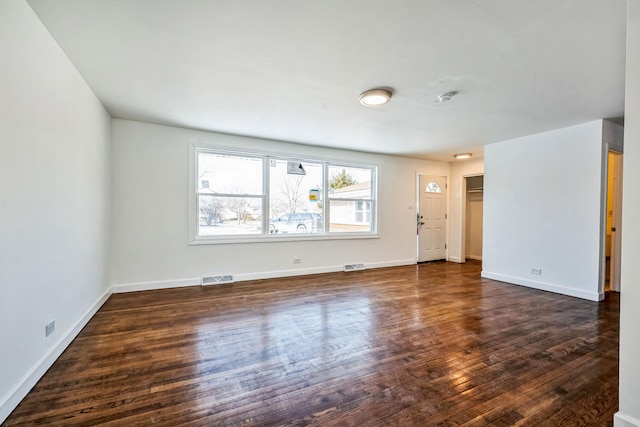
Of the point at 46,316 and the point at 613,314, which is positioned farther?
the point at 613,314

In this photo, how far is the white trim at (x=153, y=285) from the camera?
407 cm

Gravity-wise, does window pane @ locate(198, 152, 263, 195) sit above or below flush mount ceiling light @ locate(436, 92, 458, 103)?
below

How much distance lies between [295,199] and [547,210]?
4056mm

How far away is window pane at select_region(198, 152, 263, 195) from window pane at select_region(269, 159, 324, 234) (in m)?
0.28

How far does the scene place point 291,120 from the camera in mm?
3994

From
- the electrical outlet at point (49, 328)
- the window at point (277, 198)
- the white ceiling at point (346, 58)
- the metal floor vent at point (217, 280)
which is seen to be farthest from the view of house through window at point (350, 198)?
the electrical outlet at point (49, 328)

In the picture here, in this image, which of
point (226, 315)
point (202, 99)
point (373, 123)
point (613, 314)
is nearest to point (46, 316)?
point (226, 315)

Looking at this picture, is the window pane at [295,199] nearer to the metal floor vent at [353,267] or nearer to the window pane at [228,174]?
the window pane at [228,174]

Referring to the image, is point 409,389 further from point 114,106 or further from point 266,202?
point 114,106

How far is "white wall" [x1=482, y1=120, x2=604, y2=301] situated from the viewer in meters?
3.95

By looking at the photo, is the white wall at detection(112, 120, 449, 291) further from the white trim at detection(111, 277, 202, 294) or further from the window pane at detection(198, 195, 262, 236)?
Result: the window pane at detection(198, 195, 262, 236)

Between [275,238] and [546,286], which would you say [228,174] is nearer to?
[275,238]

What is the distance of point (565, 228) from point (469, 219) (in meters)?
3.33

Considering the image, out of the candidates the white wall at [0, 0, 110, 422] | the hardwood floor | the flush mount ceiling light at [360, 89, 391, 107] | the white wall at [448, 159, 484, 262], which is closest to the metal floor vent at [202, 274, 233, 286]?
the hardwood floor
